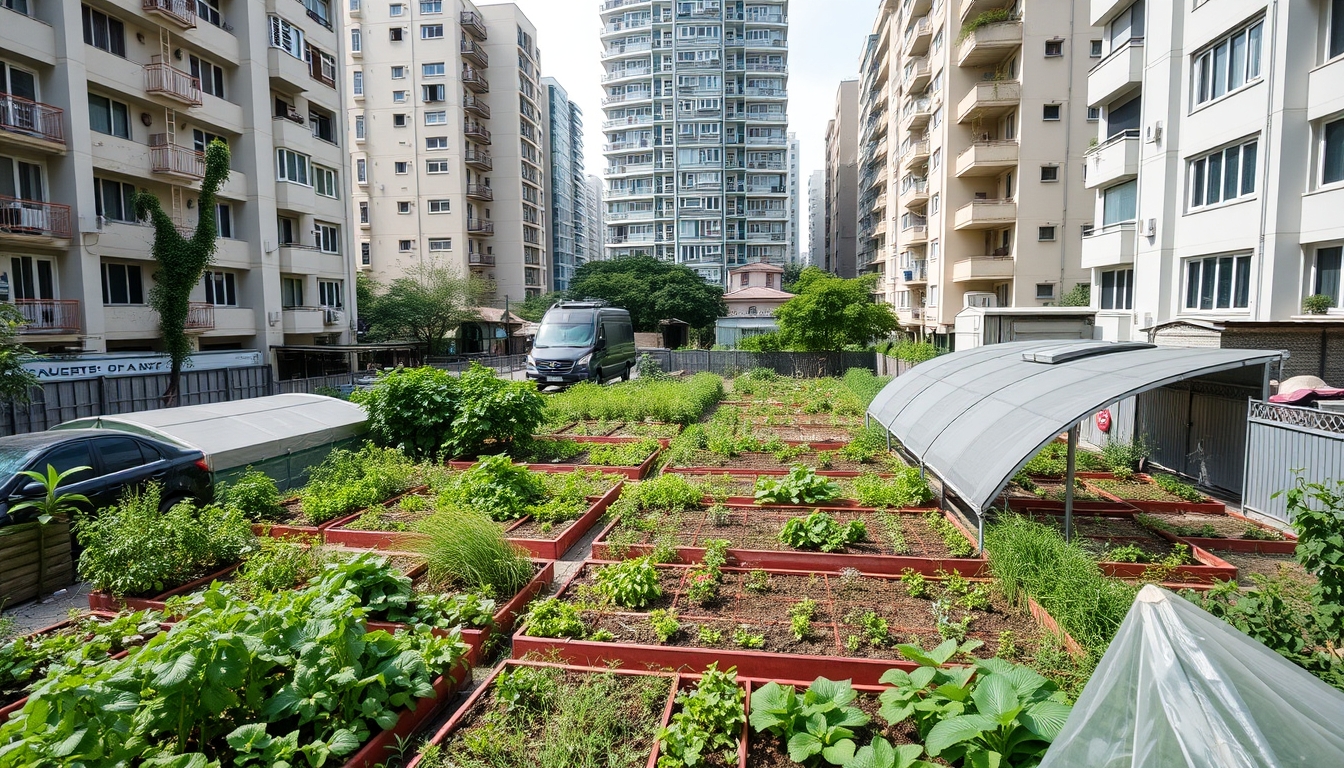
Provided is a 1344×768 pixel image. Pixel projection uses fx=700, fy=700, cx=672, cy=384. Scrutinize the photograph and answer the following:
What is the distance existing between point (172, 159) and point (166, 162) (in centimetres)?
30

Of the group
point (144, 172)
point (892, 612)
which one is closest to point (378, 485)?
point (892, 612)

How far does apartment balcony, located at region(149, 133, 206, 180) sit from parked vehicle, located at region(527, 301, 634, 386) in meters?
13.2

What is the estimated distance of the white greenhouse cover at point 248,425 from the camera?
1030 cm

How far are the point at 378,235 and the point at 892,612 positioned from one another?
190 feet

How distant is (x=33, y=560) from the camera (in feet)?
25.4

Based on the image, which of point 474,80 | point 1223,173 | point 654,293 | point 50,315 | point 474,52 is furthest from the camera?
point 474,52

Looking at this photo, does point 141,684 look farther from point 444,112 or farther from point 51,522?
point 444,112

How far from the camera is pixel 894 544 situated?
819 cm

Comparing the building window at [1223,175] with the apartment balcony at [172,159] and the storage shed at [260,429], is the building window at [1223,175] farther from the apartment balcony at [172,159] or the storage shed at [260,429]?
the apartment balcony at [172,159]

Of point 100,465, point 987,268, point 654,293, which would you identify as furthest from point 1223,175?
point 654,293

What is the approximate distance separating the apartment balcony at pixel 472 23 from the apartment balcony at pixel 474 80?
286 centimetres

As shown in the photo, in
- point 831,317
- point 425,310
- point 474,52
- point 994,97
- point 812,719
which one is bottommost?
point 812,719

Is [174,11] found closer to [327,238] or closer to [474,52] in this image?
[327,238]

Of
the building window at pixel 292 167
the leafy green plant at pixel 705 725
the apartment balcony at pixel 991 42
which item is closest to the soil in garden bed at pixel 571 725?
the leafy green plant at pixel 705 725
